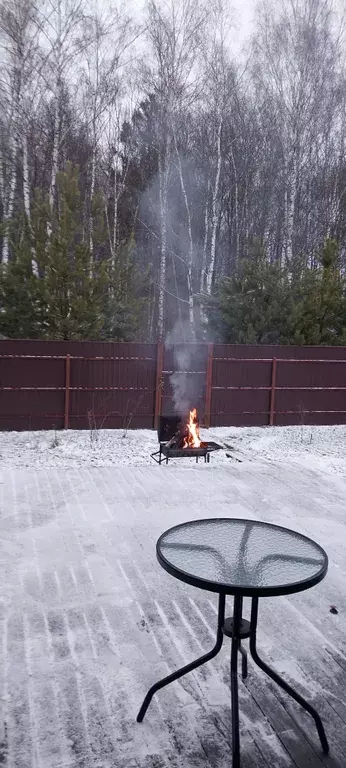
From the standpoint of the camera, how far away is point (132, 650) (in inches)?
143

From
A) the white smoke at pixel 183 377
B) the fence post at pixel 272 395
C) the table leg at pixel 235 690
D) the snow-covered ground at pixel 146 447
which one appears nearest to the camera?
the table leg at pixel 235 690

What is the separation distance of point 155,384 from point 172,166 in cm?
1231

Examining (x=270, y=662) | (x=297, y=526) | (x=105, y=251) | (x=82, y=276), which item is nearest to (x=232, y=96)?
(x=105, y=251)

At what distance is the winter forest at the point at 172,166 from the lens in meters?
12.6

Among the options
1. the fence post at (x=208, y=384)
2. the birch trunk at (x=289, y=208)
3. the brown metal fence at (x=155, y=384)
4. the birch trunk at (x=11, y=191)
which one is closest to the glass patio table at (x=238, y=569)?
the brown metal fence at (x=155, y=384)

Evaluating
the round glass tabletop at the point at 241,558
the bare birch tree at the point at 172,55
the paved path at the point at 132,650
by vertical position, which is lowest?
the paved path at the point at 132,650

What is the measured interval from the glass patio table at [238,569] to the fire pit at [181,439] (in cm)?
538

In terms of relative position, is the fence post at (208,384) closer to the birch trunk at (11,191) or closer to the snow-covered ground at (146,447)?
the snow-covered ground at (146,447)

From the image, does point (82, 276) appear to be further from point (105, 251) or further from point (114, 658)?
point (105, 251)

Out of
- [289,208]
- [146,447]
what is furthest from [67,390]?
[289,208]

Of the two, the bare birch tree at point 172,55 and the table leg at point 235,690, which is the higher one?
the bare birch tree at point 172,55

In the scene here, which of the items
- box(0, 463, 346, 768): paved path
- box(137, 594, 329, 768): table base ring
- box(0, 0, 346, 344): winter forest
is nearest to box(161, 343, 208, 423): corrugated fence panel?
box(0, 0, 346, 344): winter forest

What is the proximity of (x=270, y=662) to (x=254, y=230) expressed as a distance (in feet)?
76.0

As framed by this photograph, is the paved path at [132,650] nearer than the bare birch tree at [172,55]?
Yes
